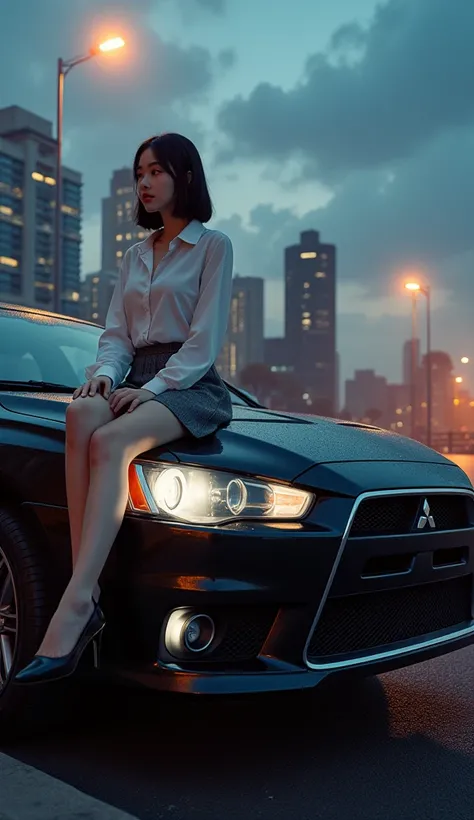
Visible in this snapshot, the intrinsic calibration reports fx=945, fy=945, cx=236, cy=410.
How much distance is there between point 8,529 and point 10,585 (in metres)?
0.20

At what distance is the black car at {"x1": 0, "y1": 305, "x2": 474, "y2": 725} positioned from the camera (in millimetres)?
2812

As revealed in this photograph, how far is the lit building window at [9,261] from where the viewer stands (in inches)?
5615

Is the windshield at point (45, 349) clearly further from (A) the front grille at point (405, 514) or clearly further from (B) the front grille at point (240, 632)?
(B) the front grille at point (240, 632)

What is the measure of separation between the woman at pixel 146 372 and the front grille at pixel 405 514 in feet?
1.97

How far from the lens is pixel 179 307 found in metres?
3.54

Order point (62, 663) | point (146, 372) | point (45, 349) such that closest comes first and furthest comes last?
1. point (62, 663)
2. point (146, 372)
3. point (45, 349)

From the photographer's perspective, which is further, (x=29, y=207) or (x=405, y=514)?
(x=29, y=207)

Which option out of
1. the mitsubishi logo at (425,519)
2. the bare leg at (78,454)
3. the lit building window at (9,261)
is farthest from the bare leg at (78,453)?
the lit building window at (9,261)

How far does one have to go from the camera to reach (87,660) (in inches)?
115

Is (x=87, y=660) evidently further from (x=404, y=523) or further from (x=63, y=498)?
(x=404, y=523)

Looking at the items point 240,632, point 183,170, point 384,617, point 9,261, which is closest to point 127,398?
point 240,632

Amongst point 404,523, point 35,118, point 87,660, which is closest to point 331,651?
point 404,523

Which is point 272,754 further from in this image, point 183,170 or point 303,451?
point 183,170

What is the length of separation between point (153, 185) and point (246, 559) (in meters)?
1.58
